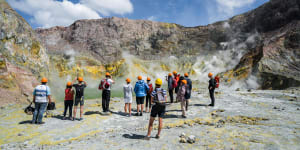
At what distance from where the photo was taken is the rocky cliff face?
15883 mm

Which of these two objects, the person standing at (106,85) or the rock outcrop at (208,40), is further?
the rock outcrop at (208,40)

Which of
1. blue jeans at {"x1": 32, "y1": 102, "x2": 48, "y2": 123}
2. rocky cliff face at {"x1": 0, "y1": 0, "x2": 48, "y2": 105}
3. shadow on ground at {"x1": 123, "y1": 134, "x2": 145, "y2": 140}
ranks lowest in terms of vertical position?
shadow on ground at {"x1": 123, "y1": 134, "x2": 145, "y2": 140}

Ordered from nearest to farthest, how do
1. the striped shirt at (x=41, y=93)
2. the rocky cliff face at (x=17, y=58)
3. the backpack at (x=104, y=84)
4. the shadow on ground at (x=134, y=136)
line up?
the shadow on ground at (x=134, y=136), the striped shirt at (x=41, y=93), the backpack at (x=104, y=84), the rocky cliff face at (x=17, y=58)

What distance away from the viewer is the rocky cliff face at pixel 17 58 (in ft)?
52.1

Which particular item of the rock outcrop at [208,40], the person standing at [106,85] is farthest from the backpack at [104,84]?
the rock outcrop at [208,40]

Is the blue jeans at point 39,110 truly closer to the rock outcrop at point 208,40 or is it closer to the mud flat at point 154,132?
the mud flat at point 154,132

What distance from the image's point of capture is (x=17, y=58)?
22.7 metres

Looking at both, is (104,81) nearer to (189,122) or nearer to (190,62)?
(189,122)

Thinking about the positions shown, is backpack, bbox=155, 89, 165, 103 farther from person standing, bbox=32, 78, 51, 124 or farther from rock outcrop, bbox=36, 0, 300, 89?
rock outcrop, bbox=36, 0, 300, 89

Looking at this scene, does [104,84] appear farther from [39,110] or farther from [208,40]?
[208,40]

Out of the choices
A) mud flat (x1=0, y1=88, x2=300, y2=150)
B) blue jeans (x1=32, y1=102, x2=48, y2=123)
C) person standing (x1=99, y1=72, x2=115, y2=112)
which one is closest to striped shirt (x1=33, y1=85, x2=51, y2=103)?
blue jeans (x1=32, y1=102, x2=48, y2=123)

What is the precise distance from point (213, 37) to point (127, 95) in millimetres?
69205

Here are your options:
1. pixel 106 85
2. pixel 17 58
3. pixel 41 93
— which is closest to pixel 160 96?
pixel 106 85

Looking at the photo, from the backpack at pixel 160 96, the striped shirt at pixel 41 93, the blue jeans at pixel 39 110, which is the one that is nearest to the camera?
the backpack at pixel 160 96
